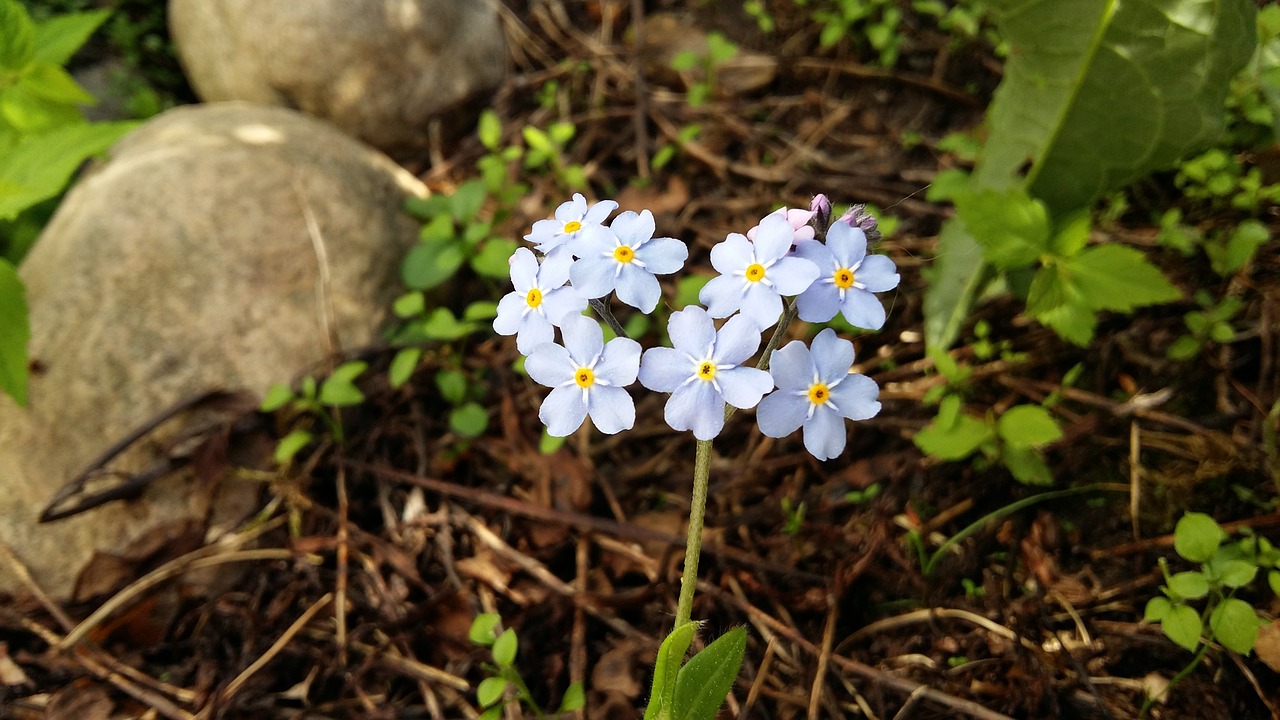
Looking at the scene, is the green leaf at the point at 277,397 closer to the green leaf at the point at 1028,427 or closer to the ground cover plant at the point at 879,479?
the ground cover plant at the point at 879,479

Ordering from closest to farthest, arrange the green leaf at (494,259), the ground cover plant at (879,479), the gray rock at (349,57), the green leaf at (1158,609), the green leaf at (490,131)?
the green leaf at (1158,609)
the ground cover plant at (879,479)
the green leaf at (494,259)
the green leaf at (490,131)
the gray rock at (349,57)

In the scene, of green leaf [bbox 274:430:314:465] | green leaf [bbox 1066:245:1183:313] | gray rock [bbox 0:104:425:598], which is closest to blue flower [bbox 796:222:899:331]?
green leaf [bbox 1066:245:1183:313]

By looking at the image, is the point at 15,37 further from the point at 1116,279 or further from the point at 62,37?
the point at 1116,279

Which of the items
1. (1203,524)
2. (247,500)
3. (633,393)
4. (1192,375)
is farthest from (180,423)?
(1192,375)

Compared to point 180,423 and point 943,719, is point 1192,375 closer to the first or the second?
point 943,719

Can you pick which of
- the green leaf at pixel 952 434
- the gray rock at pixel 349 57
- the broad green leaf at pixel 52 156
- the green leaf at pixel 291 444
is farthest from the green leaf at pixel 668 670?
the gray rock at pixel 349 57

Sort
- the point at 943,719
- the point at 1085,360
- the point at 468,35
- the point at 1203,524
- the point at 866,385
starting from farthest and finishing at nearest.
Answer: the point at 468,35
the point at 1085,360
the point at 943,719
the point at 1203,524
the point at 866,385
